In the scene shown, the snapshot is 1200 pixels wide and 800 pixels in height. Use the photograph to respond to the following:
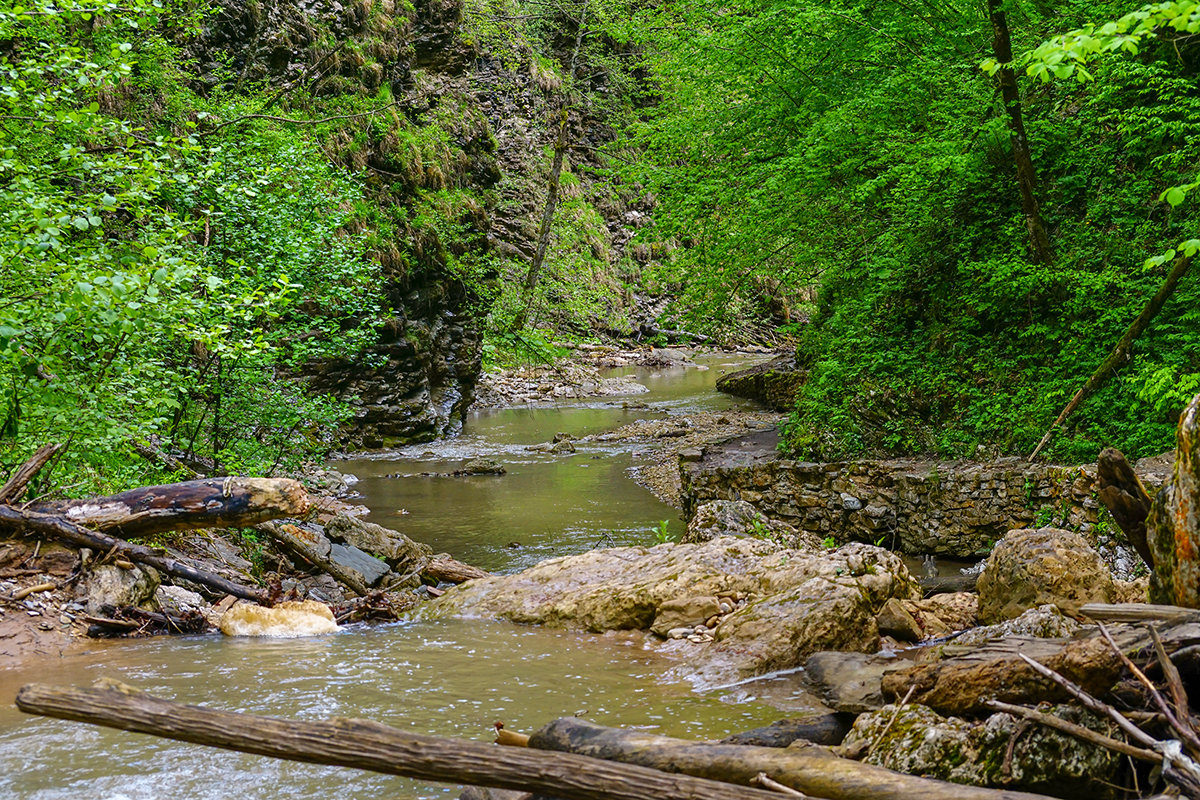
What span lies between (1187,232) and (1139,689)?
796 cm

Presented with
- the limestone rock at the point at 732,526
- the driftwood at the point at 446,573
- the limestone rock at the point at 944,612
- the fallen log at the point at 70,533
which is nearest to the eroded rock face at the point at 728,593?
the limestone rock at the point at 944,612

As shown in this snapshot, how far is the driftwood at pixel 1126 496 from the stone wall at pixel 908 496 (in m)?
3.77

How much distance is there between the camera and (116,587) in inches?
266

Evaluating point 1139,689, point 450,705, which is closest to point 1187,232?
point 1139,689

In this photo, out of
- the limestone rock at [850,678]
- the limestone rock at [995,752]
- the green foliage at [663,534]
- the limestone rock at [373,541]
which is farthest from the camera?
the limestone rock at [373,541]

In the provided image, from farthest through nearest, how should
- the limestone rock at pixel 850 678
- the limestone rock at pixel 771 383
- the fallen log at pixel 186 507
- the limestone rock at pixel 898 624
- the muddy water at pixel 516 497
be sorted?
the limestone rock at pixel 771 383 → the muddy water at pixel 516 497 → the fallen log at pixel 186 507 → the limestone rock at pixel 898 624 → the limestone rock at pixel 850 678

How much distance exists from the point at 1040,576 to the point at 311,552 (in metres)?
7.41

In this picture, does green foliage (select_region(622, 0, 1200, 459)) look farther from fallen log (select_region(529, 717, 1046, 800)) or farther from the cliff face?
fallen log (select_region(529, 717, 1046, 800))

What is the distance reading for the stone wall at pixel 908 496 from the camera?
9219mm

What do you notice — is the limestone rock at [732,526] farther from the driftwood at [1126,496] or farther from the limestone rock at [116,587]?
the limestone rock at [116,587]

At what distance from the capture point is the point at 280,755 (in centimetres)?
270

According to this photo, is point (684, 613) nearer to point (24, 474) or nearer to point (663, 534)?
point (663, 534)

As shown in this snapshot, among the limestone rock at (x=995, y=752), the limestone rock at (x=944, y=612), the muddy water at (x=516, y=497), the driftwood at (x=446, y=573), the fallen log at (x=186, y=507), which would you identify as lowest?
the muddy water at (x=516, y=497)

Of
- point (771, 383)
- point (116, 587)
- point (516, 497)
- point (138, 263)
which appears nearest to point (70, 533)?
point (116, 587)
